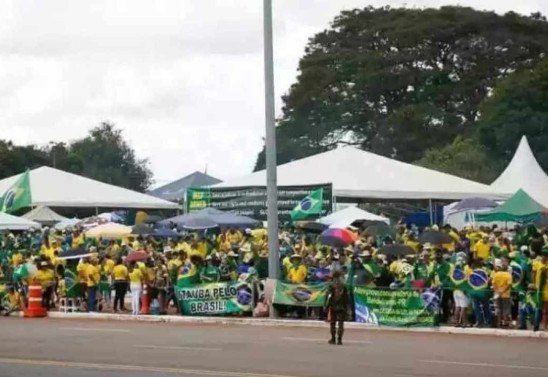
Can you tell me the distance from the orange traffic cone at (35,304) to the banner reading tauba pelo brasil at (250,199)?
12304mm

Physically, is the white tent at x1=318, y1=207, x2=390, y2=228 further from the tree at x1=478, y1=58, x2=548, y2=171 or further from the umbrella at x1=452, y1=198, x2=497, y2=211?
the tree at x1=478, y1=58, x2=548, y2=171

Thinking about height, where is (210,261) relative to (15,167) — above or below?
below

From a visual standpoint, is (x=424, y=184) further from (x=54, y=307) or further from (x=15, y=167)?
(x=15, y=167)

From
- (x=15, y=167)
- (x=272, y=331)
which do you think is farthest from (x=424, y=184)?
(x=15, y=167)

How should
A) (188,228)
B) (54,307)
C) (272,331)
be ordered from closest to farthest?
(272,331) < (54,307) < (188,228)

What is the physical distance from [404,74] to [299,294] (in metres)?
60.4

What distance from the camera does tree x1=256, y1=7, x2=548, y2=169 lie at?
8688 cm

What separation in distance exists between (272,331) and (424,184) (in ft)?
71.1

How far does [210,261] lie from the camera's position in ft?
102

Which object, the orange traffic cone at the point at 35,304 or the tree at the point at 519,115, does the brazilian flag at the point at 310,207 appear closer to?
the orange traffic cone at the point at 35,304

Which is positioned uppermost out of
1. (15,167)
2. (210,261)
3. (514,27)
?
(514,27)

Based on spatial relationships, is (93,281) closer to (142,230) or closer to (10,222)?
(142,230)

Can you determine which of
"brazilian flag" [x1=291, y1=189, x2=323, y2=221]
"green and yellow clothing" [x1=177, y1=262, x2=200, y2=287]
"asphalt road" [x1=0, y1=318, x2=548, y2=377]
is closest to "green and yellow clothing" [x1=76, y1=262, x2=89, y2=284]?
"green and yellow clothing" [x1=177, y1=262, x2=200, y2=287]

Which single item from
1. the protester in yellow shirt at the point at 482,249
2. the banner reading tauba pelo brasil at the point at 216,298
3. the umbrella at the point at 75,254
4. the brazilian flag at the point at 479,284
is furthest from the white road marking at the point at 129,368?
the umbrella at the point at 75,254
